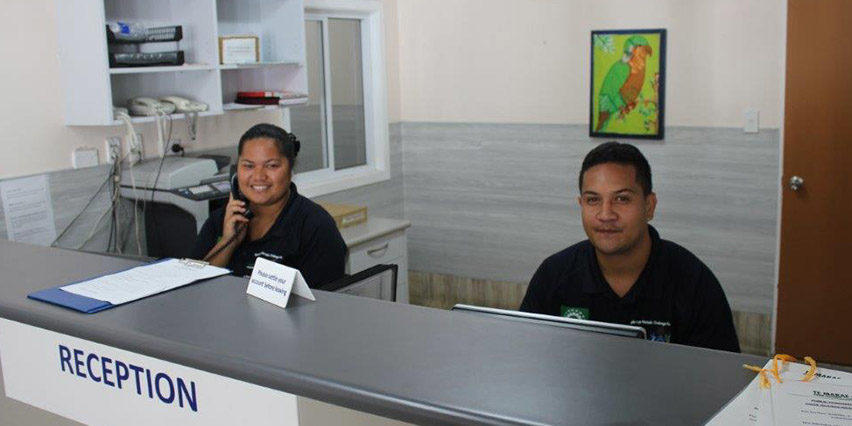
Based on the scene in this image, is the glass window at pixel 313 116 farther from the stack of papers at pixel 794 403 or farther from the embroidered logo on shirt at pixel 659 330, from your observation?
the stack of papers at pixel 794 403

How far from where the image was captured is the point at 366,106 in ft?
17.6

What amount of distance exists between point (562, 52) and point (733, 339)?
2978 mm

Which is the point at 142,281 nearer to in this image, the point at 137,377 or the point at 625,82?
the point at 137,377

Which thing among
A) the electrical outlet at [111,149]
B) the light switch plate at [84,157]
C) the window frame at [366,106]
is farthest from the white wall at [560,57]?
the light switch plate at [84,157]

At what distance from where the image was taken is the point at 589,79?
4.75m

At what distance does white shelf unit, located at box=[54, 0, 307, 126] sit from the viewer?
3324mm

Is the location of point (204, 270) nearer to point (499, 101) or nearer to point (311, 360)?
point (311, 360)

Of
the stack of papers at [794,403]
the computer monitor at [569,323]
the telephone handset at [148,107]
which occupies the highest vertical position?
the telephone handset at [148,107]

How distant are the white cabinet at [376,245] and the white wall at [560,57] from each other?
1143 millimetres

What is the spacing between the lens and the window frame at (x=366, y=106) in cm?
492

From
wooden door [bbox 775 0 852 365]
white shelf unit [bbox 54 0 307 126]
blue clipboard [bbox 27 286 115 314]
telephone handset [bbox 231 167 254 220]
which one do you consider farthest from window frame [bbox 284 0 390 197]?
blue clipboard [bbox 27 286 115 314]

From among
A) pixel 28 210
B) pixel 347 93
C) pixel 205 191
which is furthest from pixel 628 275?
pixel 347 93

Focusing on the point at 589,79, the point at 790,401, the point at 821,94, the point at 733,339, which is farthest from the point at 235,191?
the point at 821,94

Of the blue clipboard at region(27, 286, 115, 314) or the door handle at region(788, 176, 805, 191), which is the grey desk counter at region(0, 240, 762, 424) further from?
the door handle at region(788, 176, 805, 191)
